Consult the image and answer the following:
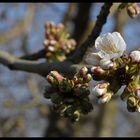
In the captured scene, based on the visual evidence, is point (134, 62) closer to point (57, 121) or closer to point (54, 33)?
point (54, 33)

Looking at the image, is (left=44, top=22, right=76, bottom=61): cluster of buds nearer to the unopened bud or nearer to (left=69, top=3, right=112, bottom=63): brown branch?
(left=69, top=3, right=112, bottom=63): brown branch

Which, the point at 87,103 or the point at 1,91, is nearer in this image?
the point at 87,103

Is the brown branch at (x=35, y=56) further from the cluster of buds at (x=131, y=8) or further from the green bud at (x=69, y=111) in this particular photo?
the green bud at (x=69, y=111)

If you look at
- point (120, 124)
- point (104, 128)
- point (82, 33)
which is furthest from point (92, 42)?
point (120, 124)

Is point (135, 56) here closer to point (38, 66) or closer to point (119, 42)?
point (119, 42)

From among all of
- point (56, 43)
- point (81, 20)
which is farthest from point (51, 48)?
point (81, 20)

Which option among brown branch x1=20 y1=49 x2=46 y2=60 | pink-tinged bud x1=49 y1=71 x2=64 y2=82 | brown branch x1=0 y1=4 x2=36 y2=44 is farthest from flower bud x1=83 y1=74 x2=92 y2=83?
brown branch x1=0 y1=4 x2=36 y2=44

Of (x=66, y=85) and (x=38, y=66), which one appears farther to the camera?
(x=38, y=66)
